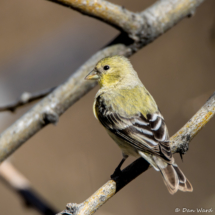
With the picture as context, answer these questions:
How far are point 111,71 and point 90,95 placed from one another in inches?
108

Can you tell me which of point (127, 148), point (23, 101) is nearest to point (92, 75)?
point (23, 101)

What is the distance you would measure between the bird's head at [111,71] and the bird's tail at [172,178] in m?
1.30

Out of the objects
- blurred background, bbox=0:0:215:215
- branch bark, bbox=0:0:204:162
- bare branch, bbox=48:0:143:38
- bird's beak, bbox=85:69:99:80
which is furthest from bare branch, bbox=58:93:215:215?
blurred background, bbox=0:0:215:215

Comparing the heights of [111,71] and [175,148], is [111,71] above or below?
above

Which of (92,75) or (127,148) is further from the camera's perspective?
(92,75)

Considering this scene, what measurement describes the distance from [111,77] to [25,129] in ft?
4.04

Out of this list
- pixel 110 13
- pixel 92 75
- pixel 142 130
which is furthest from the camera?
pixel 92 75

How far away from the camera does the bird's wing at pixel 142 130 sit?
2701 millimetres

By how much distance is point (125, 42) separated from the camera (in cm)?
362

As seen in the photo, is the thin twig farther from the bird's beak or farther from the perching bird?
the bird's beak

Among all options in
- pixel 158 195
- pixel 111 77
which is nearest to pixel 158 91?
pixel 158 195

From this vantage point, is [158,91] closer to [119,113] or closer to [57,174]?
[57,174]

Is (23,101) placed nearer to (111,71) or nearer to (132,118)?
(111,71)

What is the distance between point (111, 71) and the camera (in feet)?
12.3
